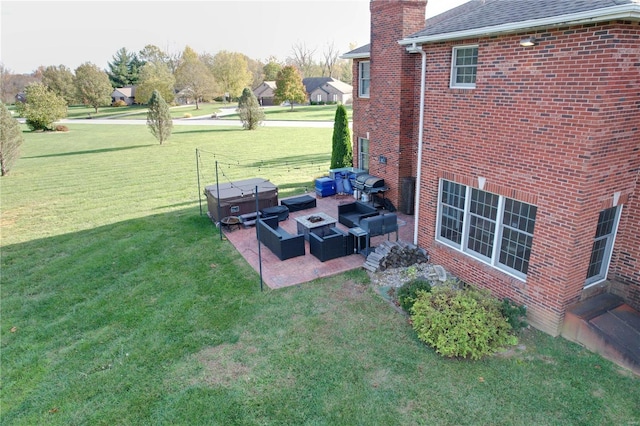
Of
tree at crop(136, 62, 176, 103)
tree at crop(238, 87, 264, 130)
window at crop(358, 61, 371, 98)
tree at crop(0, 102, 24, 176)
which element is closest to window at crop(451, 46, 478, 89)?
window at crop(358, 61, 371, 98)

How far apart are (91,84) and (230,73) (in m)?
26.2

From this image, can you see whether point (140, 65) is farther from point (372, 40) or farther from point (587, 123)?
point (587, 123)

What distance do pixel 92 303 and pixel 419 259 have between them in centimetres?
872

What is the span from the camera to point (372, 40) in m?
14.5

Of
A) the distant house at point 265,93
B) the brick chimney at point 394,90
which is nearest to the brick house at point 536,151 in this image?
the brick chimney at point 394,90

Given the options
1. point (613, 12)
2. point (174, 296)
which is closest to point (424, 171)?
Answer: point (613, 12)

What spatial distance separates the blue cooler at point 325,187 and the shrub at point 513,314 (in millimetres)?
10884

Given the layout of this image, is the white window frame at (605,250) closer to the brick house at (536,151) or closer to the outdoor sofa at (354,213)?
the brick house at (536,151)

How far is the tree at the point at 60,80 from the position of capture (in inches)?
2857

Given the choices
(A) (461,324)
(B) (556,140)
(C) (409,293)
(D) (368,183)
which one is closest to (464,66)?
(B) (556,140)

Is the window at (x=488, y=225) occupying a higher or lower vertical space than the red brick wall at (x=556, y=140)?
lower

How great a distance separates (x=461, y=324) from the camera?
766 centimetres

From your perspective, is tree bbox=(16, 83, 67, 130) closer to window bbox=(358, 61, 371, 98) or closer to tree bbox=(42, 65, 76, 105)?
tree bbox=(42, 65, 76, 105)

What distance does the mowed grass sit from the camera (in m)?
6.52
